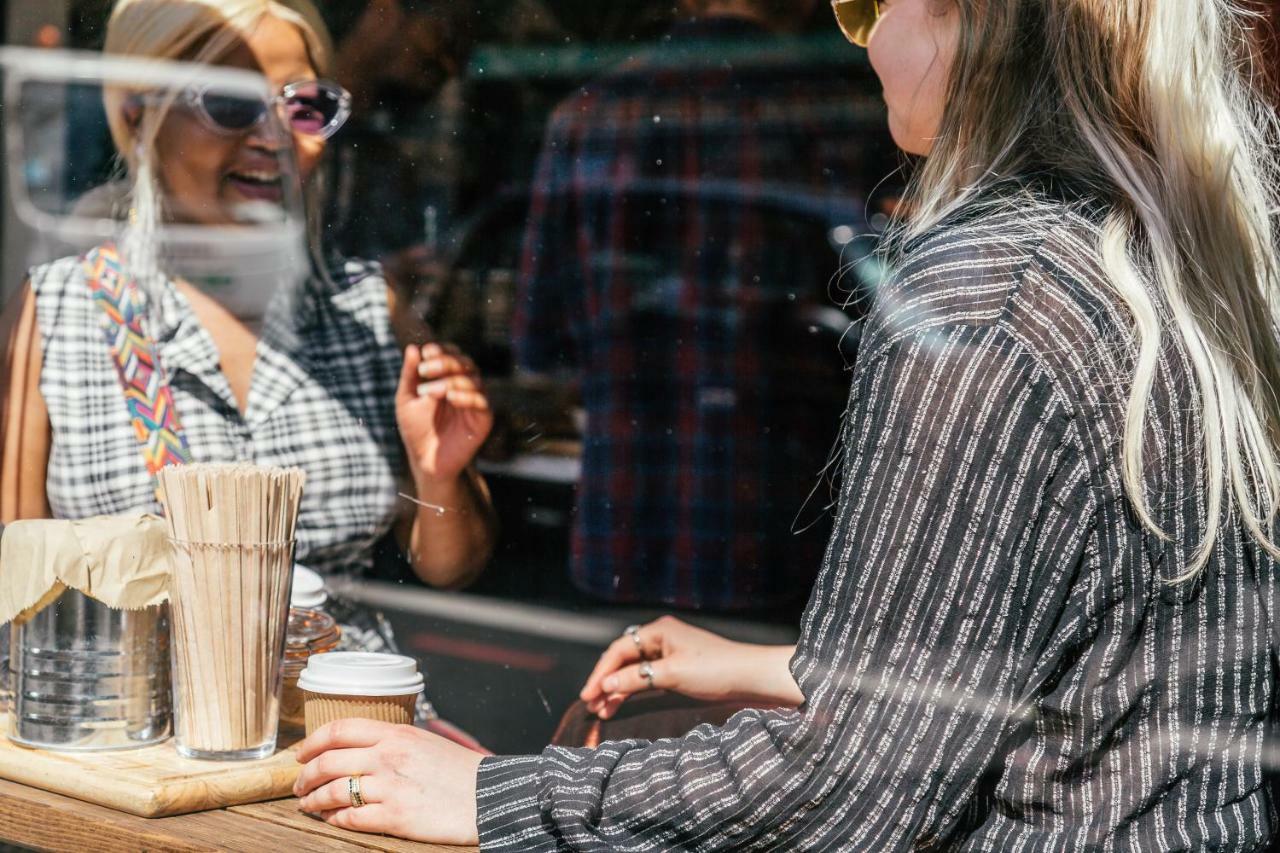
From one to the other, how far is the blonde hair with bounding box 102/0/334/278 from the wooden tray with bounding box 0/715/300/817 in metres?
1.04

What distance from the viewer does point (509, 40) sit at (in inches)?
93.5

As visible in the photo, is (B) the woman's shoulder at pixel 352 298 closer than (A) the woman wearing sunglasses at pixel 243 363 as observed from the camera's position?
No

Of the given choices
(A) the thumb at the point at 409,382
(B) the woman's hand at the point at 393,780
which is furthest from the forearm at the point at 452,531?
(B) the woman's hand at the point at 393,780

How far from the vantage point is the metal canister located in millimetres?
1431

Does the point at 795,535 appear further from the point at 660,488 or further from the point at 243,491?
the point at 243,491

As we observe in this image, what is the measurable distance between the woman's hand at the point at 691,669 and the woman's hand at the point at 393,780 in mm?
519

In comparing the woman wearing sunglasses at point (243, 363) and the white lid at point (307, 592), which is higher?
the woman wearing sunglasses at point (243, 363)

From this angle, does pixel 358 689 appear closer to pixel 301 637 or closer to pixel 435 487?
pixel 301 637

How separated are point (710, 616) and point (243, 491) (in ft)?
3.55

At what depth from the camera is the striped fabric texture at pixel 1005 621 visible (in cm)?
101

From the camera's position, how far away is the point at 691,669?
1.77 meters

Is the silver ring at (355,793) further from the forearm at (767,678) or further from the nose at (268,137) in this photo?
the nose at (268,137)

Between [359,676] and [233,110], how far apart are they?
1232 millimetres

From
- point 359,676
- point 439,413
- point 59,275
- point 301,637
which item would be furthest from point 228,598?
point 59,275
